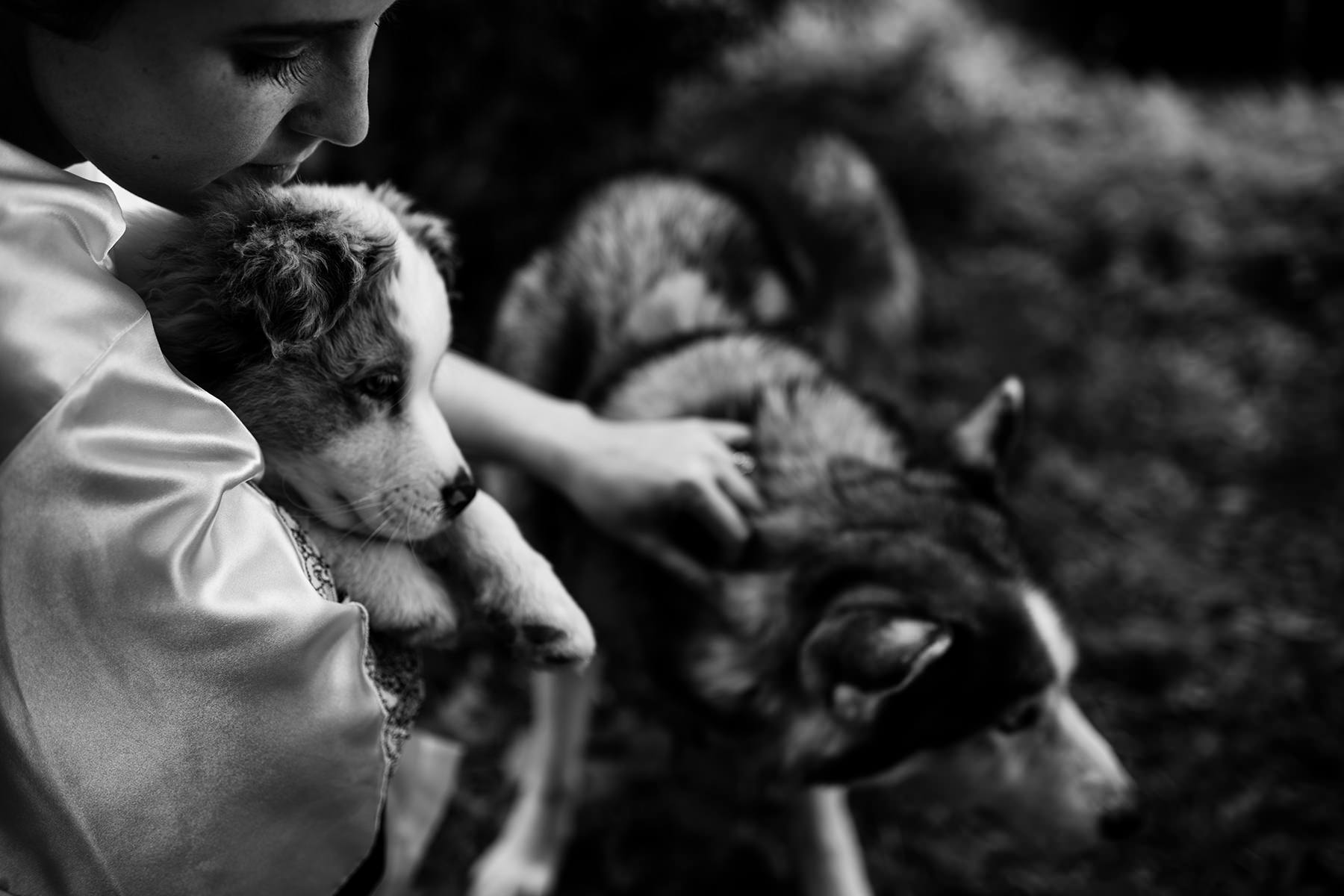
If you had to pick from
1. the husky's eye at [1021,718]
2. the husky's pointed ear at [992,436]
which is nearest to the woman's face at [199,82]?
the husky's pointed ear at [992,436]

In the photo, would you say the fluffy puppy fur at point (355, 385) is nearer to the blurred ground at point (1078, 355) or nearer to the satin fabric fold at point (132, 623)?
the satin fabric fold at point (132, 623)

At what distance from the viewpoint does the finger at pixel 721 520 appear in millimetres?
1775

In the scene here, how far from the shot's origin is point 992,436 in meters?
2.11

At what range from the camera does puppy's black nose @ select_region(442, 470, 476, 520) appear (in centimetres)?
118

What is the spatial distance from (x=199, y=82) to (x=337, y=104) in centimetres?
15

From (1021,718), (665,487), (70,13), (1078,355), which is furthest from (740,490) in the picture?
(1078,355)

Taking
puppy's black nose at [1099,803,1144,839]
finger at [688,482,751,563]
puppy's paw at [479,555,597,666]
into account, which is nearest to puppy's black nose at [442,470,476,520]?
puppy's paw at [479,555,597,666]

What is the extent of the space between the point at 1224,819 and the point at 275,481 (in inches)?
109

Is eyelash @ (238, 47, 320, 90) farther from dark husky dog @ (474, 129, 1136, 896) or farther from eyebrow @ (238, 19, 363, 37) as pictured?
dark husky dog @ (474, 129, 1136, 896)

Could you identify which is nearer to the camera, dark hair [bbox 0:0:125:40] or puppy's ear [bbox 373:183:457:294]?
dark hair [bbox 0:0:125:40]

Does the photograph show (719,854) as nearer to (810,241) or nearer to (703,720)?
(703,720)

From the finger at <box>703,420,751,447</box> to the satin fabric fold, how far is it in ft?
3.34

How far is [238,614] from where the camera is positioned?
0.95 meters

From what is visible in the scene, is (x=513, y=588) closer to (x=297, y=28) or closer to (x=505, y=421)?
(x=505, y=421)
